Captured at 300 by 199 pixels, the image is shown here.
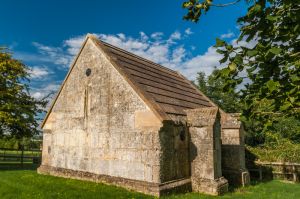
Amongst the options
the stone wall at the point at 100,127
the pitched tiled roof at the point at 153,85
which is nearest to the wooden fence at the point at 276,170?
the pitched tiled roof at the point at 153,85

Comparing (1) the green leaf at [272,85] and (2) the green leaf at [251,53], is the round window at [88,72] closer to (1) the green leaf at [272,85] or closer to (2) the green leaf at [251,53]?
(2) the green leaf at [251,53]

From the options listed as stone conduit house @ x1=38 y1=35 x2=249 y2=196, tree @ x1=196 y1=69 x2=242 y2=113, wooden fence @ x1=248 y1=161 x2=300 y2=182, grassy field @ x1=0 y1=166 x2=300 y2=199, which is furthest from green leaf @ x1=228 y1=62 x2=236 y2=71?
tree @ x1=196 y1=69 x2=242 y2=113

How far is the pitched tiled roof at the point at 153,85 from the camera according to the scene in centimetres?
1046

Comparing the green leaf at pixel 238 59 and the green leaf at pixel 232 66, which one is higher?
the green leaf at pixel 238 59

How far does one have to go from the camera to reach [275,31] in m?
3.05

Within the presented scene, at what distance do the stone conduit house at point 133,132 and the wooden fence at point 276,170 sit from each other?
4234 mm

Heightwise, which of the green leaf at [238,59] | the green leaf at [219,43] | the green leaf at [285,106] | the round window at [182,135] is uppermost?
the green leaf at [219,43]

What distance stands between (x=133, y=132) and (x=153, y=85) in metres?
2.60

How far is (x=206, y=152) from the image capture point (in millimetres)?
10125

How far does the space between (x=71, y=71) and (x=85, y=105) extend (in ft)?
7.47

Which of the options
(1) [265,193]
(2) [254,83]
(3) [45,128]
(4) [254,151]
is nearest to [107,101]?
(3) [45,128]

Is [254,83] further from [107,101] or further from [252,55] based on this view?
[107,101]

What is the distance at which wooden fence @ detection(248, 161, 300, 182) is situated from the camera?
15.0 m

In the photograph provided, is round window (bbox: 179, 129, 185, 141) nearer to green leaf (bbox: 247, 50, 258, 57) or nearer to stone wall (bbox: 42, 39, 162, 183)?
stone wall (bbox: 42, 39, 162, 183)
